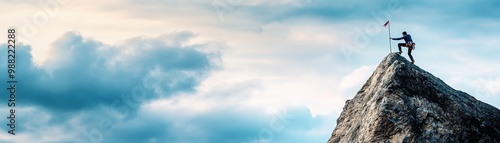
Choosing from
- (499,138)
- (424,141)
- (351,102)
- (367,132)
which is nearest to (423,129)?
(424,141)

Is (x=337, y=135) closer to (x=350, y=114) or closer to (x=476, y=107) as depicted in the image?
(x=350, y=114)

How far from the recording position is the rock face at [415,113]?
22438 millimetres

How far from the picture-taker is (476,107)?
82.1ft

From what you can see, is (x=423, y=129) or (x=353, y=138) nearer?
(x=423, y=129)

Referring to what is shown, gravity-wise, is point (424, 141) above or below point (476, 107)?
below

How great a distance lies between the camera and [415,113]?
2283cm

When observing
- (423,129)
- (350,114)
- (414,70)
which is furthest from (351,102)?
(423,129)

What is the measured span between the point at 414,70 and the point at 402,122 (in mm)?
3210

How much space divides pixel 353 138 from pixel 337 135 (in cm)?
247

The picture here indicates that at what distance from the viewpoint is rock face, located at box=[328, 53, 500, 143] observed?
22.4 metres

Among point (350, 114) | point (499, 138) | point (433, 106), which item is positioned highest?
point (350, 114)

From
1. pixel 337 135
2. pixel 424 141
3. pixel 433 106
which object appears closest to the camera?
pixel 424 141

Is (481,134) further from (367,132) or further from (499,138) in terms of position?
(367,132)

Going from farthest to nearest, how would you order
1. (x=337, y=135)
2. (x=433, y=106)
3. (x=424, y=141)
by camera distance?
1. (x=337, y=135)
2. (x=433, y=106)
3. (x=424, y=141)
